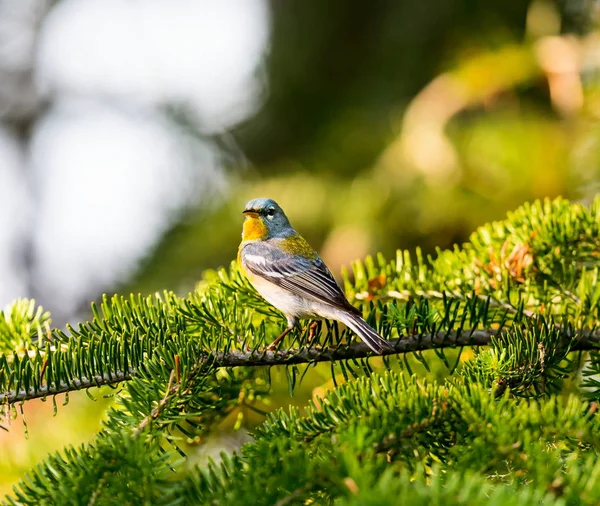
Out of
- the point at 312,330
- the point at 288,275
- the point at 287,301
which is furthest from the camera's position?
the point at 288,275

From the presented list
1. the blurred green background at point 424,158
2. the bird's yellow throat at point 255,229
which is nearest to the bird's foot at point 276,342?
the blurred green background at point 424,158

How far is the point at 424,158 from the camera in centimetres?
438

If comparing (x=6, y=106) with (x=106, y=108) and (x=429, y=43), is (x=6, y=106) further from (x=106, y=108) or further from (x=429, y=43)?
(x=429, y=43)

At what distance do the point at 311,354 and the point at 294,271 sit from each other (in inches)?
52.1

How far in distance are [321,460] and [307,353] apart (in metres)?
0.88

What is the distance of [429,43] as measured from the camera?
655 cm

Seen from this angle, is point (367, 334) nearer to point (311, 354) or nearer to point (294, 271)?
point (311, 354)

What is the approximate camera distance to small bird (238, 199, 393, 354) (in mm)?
2600

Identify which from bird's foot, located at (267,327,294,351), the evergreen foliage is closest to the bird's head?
the evergreen foliage

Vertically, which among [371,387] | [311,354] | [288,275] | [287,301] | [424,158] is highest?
[424,158]

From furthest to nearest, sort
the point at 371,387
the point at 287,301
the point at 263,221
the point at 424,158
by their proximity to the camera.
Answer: the point at 424,158, the point at 263,221, the point at 287,301, the point at 371,387

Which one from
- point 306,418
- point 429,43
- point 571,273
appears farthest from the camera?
point 429,43

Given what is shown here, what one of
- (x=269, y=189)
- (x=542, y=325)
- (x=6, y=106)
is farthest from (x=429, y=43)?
(x=6, y=106)

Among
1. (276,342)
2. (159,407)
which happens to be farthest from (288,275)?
(159,407)
